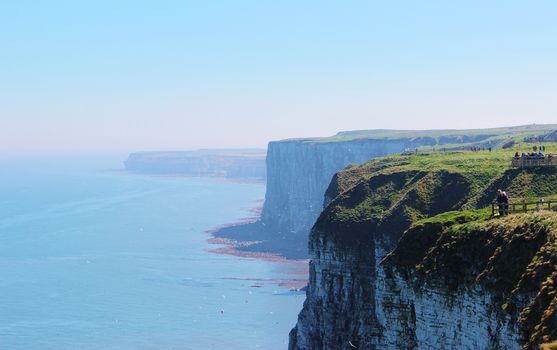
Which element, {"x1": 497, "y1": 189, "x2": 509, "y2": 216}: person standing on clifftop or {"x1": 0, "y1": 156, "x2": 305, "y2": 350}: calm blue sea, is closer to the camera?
{"x1": 497, "y1": 189, "x2": 509, "y2": 216}: person standing on clifftop

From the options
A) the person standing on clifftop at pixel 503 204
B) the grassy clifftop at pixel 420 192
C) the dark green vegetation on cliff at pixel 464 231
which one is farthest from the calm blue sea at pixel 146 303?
the person standing on clifftop at pixel 503 204

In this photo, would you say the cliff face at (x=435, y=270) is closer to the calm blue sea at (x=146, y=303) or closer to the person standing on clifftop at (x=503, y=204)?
the person standing on clifftop at (x=503, y=204)

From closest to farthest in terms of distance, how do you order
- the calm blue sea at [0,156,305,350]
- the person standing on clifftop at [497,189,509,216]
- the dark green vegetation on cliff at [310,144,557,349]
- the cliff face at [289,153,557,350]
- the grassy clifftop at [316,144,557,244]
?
the dark green vegetation on cliff at [310,144,557,349], the cliff face at [289,153,557,350], the person standing on clifftop at [497,189,509,216], the grassy clifftop at [316,144,557,244], the calm blue sea at [0,156,305,350]

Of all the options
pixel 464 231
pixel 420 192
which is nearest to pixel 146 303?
pixel 420 192

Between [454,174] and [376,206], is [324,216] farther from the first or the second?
[454,174]

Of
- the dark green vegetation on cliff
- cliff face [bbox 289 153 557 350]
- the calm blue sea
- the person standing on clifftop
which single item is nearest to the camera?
the dark green vegetation on cliff

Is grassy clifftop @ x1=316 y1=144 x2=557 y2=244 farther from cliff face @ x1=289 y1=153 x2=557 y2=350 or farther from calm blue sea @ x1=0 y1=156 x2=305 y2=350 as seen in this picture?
calm blue sea @ x1=0 y1=156 x2=305 y2=350

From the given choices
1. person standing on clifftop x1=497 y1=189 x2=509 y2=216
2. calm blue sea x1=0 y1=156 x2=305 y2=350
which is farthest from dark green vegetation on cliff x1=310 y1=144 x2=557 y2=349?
calm blue sea x1=0 y1=156 x2=305 y2=350

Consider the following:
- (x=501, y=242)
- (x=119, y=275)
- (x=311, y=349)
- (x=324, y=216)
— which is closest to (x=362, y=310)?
(x=311, y=349)
